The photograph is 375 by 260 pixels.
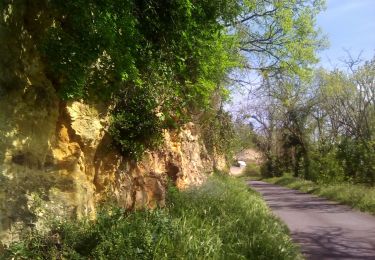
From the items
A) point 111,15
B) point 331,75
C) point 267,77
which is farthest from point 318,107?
point 111,15

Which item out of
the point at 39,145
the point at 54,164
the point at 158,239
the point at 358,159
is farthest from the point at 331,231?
the point at 358,159

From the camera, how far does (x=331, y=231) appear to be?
1289 cm

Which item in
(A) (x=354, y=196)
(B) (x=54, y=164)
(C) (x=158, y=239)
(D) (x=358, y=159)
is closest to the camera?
(C) (x=158, y=239)

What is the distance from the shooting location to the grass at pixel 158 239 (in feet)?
19.4

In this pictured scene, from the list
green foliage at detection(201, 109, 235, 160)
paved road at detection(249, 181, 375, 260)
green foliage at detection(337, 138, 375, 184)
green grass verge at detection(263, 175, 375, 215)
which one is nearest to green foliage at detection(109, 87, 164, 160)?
paved road at detection(249, 181, 375, 260)

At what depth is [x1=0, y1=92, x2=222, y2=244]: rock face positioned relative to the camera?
6004 mm

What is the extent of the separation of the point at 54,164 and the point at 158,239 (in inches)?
74.4

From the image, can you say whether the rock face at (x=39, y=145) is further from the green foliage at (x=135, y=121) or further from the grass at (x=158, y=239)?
the green foliage at (x=135, y=121)

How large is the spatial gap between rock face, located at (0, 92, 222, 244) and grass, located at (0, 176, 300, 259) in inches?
11.9

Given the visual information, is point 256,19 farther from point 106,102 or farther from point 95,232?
point 95,232

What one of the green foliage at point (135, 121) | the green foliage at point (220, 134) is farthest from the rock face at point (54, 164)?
the green foliage at point (220, 134)

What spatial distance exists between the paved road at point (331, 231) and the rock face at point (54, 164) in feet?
13.9

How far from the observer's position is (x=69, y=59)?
6031 mm

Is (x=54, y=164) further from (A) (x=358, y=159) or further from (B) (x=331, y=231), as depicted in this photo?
(A) (x=358, y=159)
